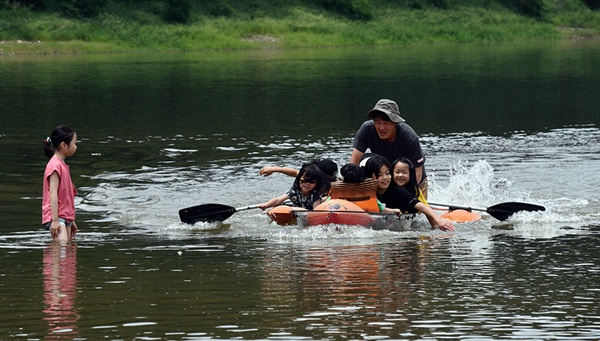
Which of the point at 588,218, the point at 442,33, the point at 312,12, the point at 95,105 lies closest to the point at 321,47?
the point at 312,12

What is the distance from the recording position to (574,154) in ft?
64.1

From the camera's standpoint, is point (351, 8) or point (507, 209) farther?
point (351, 8)

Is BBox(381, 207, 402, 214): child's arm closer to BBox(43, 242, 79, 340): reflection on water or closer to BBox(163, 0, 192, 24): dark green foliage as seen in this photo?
BBox(43, 242, 79, 340): reflection on water

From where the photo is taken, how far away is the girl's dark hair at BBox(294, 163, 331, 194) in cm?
1311

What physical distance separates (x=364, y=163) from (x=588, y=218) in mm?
2849

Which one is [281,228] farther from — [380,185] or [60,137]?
[60,137]

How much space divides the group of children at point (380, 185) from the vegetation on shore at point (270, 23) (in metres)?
42.2

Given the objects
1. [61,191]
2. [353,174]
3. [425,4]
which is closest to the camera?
[61,191]

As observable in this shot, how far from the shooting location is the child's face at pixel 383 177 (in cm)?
1270

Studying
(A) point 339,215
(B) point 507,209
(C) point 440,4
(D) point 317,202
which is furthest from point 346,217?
(C) point 440,4

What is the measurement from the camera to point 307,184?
519 inches

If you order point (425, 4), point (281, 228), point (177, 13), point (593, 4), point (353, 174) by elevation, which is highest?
point (593, 4)

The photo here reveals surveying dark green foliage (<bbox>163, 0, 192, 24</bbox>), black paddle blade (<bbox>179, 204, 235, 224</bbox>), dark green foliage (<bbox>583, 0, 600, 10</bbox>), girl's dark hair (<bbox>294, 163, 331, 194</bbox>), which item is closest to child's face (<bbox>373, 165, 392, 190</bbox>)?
girl's dark hair (<bbox>294, 163, 331, 194</bbox>)

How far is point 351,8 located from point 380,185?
58586 mm
